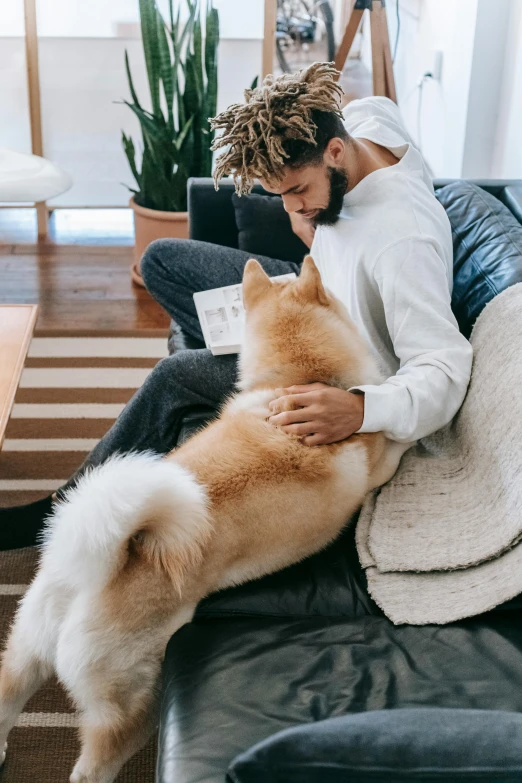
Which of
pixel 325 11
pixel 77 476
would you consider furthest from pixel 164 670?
pixel 325 11

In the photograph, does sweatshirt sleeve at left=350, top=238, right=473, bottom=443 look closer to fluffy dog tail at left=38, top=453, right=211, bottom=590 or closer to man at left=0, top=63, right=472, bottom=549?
man at left=0, top=63, right=472, bottom=549

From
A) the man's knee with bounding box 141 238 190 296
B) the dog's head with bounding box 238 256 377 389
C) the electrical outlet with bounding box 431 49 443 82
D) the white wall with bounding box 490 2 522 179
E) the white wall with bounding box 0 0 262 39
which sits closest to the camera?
the dog's head with bounding box 238 256 377 389

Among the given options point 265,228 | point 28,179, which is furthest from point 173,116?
point 265,228

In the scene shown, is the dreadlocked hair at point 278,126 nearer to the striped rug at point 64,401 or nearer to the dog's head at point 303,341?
the dog's head at point 303,341

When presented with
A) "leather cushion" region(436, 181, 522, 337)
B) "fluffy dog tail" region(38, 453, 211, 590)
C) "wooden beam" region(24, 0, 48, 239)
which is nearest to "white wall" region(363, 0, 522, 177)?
"leather cushion" region(436, 181, 522, 337)

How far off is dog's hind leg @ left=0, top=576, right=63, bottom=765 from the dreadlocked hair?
0.84 meters

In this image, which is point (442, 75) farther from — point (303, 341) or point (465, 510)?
point (465, 510)

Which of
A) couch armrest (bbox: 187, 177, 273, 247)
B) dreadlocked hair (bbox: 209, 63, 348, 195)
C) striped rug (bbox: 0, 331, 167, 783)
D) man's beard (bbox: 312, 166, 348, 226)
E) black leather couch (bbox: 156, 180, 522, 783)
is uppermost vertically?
dreadlocked hair (bbox: 209, 63, 348, 195)

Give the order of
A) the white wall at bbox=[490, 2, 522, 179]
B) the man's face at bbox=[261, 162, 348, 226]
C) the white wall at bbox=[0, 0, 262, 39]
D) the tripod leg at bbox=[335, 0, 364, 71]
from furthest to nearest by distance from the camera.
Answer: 1. the white wall at bbox=[0, 0, 262, 39]
2. the tripod leg at bbox=[335, 0, 364, 71]
3. the white wall at bbox=[490, 2, 522, 179]
4. the man's face at bbox=[261, 162, 348, 226]

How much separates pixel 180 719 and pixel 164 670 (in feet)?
0.34

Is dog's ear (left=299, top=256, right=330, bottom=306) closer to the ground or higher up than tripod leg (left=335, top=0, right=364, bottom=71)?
closer to the ground

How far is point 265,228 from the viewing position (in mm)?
2268

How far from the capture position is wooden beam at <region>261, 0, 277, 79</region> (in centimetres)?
345

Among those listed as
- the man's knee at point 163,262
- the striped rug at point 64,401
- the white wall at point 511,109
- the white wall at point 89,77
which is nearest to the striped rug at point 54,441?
the striped rug at point 64,401
